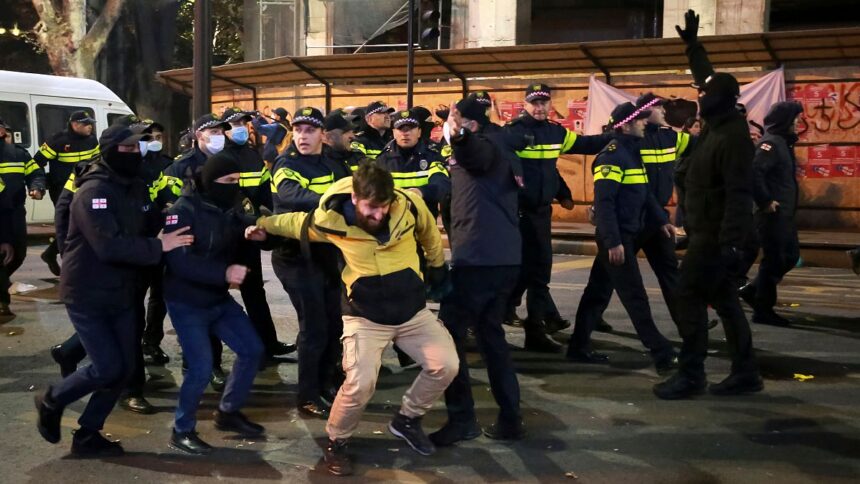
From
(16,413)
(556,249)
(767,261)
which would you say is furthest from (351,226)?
(556,249)

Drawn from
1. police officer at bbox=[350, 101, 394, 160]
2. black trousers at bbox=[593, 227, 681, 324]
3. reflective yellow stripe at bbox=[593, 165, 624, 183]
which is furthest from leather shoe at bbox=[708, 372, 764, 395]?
police officer at bbox=[350, 101, 394, 160]

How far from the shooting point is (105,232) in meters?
5.09

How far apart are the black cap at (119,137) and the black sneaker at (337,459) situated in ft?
6.06

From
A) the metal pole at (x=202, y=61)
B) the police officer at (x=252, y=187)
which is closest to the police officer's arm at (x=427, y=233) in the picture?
the police officer at (x=252, y=187)

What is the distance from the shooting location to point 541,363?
752 cm

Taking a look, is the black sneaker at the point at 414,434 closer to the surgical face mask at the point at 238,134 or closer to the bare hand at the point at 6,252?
the surgical face mask at the point at 238,134

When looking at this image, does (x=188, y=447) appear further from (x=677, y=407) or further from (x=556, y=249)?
(x=556, y=249)

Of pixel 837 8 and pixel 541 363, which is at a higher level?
pixel 837 8

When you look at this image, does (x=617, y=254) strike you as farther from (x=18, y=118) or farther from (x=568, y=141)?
(x=18, y=118)

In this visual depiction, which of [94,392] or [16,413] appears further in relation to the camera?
[16,413]

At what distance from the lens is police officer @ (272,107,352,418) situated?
6.05 metres

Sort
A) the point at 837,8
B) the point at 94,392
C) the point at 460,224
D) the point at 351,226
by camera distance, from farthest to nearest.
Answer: the point at 837,8 < the point at 460,224 < the point at 94,392 < the point at 351,226

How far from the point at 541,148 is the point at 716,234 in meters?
1.71

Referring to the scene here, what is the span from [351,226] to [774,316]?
534 centimetres
